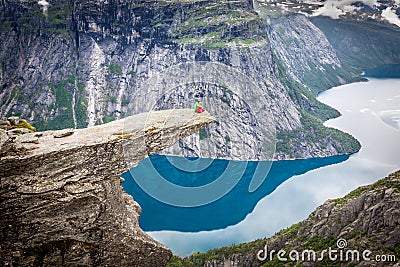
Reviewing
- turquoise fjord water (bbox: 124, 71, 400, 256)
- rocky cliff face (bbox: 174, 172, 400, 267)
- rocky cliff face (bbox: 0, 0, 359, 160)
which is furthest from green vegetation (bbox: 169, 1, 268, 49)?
rocky cliff face (bbox: 174, 172, 400, 267)

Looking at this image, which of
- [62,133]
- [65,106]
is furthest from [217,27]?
[62,133]

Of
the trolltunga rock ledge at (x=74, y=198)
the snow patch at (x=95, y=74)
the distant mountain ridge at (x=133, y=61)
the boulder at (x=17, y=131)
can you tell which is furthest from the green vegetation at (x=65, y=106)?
the trolltunga rock ledge at (x=74, y=198)

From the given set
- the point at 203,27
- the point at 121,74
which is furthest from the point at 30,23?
the point at 203,27

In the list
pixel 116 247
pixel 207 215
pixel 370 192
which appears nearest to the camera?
pixel 116 247

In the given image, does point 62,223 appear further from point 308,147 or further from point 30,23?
point 30,23

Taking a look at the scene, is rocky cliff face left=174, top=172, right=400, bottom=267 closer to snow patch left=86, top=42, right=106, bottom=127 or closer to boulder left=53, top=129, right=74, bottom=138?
boulder left=53, top=129, right=74, bottom=138
